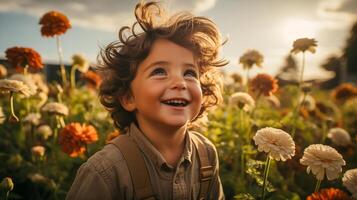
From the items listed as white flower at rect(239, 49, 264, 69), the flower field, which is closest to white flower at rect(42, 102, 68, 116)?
the flower field

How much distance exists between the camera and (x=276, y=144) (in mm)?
1766

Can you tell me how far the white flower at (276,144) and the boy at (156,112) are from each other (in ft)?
1.43

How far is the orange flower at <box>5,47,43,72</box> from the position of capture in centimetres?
274

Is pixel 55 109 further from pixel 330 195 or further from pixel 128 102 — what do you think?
pixel 330 195

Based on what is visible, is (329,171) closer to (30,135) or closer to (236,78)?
(236,78)

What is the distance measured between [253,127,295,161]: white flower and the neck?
51 cm

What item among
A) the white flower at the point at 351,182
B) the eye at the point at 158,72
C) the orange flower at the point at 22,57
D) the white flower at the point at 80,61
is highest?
the white flower at the point at 80,61

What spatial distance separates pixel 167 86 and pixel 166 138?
1.18 ft

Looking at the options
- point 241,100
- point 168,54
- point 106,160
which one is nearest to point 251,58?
point 241,100

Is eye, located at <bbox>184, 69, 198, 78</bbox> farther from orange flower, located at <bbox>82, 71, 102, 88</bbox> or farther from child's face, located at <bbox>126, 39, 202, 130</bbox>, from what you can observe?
orange flower, located at <bbox>82, 71, 102, 88</bbox>

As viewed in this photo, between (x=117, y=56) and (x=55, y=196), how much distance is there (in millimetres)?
1122

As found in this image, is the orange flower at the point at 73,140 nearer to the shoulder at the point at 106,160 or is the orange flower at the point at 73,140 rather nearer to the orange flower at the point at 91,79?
the shoulder at the point at 106,160

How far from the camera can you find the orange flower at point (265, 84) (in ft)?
9.66

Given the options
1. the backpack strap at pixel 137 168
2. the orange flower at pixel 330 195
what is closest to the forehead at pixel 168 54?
the backpack strap at pixel 137 168
